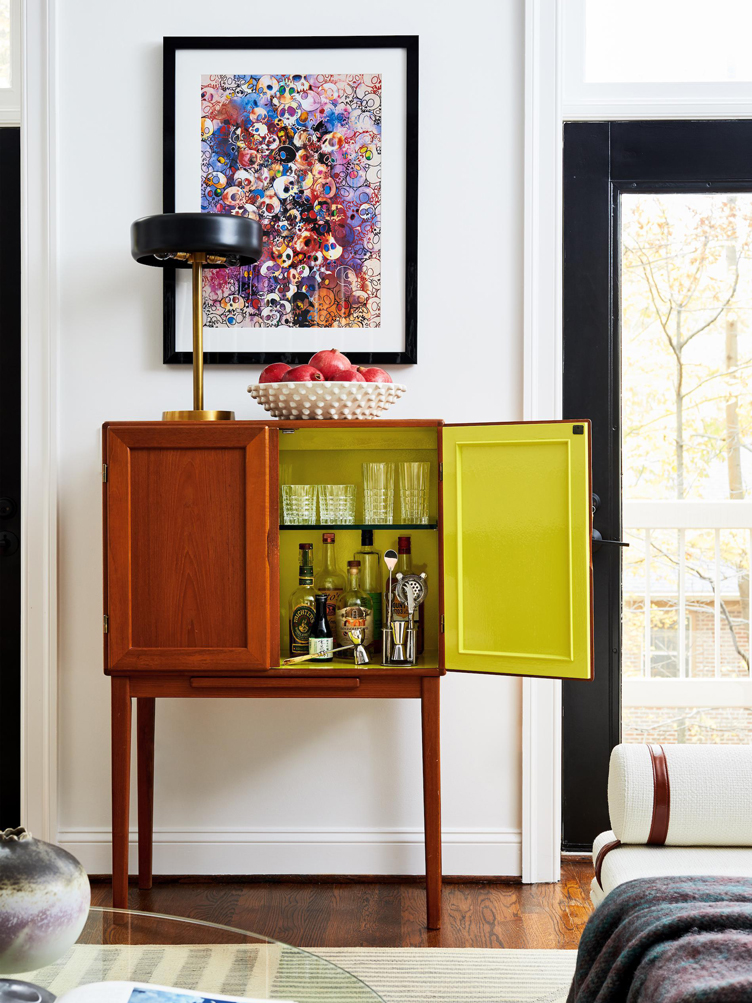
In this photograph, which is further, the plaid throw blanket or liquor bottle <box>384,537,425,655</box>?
liquor bottle <box>384,537,425,655</box>

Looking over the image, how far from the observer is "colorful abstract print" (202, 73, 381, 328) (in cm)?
246

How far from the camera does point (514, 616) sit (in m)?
2.08

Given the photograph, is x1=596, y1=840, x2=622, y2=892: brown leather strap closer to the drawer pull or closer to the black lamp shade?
the drawer pull

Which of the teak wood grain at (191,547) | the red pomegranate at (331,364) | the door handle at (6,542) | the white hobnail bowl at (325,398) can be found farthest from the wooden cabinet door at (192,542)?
the door handle at (6,542)

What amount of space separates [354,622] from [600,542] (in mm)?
766

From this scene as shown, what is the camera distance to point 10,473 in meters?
2.57

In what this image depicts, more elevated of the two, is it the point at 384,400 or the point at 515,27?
the point at 515,27

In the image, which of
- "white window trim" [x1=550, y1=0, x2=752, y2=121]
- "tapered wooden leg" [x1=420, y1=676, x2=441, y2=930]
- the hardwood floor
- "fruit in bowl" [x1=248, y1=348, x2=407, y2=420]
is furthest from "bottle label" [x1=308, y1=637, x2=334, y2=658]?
"white window trim" [x1=550, y1=0, x2=752, y2=121]

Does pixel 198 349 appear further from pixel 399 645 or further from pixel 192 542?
pixel 399 645

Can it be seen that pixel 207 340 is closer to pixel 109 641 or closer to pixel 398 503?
pixel 398 503

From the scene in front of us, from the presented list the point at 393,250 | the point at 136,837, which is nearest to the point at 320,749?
the point at 136,837

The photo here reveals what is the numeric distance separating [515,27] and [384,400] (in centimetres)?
114

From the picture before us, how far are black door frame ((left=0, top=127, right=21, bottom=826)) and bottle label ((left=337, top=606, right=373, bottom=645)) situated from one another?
973mm

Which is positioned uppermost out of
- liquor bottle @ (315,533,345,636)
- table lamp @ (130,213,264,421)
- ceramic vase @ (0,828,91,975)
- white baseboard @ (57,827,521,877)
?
table lamp @ (130,213,264,421)
